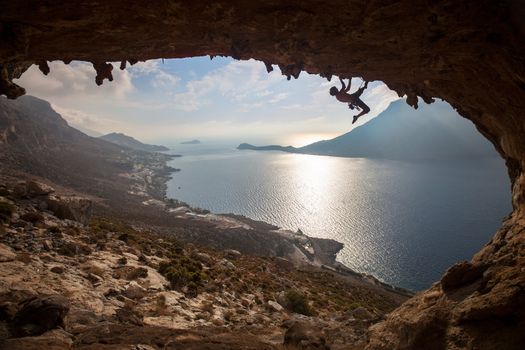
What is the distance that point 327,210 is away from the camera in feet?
509

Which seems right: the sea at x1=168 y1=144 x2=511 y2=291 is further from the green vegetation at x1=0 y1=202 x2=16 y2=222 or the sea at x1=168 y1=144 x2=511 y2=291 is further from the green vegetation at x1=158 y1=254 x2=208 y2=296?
the green vegetation at x1=0 y1=202 x2=16 y2=222

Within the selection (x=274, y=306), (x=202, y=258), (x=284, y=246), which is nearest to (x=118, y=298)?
(x=274, y=306)

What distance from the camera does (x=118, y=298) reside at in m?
16.9

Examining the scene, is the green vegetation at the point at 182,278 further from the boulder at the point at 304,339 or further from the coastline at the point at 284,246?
the coastline at the point at 284,246

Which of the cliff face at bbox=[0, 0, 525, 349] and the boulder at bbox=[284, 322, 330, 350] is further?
the boulder at bbox=[284, 322, 330, 350]

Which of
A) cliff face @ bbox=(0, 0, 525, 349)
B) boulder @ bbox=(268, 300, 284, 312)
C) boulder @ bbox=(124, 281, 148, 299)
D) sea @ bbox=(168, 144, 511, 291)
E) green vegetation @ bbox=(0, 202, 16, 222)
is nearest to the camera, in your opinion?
cliff face @ bbox=(0, 0, 525, 349)

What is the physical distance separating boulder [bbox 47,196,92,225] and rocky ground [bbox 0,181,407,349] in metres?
0.11

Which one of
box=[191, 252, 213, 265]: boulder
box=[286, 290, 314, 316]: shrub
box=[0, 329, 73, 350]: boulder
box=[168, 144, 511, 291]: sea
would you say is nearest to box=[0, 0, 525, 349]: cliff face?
box=[0, 329, 73, 350]: boulder

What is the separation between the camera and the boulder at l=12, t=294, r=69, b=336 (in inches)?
400

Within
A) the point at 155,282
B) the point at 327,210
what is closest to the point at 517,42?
the point at 155,282

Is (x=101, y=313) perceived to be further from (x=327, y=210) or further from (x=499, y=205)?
(x=499, y=205)

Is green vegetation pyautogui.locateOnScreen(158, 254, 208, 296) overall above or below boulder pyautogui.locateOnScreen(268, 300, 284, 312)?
above

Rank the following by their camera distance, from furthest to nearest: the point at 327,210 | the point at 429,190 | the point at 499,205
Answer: the point at 429,190, the point at 327,210, the point at 499,205

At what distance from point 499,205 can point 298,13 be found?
162m
